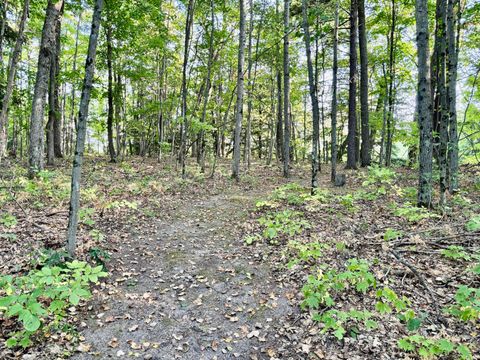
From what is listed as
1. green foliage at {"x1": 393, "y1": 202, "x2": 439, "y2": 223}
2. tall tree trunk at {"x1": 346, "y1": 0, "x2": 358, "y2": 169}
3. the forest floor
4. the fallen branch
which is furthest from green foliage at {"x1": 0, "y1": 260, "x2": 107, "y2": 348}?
tall tree trunk at {"x1": 346, "y1": 0, "x2": 358, "y2": 169}

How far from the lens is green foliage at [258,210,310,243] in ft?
20.5

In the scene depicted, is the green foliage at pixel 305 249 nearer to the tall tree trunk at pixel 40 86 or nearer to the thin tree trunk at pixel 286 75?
the thin tree trunk at pixel 286 75

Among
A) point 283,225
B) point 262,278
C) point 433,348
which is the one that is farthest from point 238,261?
point 433,348

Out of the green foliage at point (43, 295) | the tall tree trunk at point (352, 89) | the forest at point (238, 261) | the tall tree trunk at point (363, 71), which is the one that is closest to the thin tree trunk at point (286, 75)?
the forest at point (238, 261)

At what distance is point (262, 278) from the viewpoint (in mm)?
5422

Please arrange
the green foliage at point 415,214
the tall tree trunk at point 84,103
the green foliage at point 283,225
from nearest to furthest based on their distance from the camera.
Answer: the tall tree trunk at point 84,103 → the green foliage at point 415,214 → the green foliage at point 283,225

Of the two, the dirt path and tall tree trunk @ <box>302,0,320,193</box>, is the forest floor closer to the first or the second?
the dirt path

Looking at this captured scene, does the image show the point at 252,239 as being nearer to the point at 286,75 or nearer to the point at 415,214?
the point at 415,214

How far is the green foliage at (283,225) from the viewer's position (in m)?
6.25

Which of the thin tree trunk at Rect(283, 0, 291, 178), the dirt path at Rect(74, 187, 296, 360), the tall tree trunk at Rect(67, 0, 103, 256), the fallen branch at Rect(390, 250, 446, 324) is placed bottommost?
the dirt path at Rect(74, 187, 296, 360)

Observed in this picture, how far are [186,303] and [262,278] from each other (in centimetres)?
143

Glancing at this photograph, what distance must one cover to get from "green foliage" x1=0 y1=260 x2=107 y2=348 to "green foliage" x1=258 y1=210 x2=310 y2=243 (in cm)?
349

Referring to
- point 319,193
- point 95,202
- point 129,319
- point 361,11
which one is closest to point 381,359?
point 129,319

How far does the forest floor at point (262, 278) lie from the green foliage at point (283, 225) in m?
0.05
